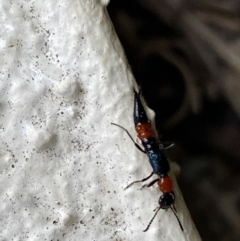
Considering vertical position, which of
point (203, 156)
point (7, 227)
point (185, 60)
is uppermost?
point (185, 60)

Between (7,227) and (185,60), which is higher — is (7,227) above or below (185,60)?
below

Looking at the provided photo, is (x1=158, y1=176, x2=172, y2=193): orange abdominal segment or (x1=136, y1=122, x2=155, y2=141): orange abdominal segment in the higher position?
(x1=136, y1=122, x2=155, y2=141): orange abdominal segment

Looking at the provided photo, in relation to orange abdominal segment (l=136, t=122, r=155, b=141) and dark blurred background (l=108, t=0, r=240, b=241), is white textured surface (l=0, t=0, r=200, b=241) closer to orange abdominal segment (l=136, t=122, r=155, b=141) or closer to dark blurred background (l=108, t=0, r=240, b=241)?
orange abdominal segment (l=136, t=122, r=155, b=141)

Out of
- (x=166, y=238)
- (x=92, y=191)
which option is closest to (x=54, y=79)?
(x=92, y=191)

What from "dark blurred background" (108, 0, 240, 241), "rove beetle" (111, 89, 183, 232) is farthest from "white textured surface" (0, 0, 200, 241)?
"dark blurred background" (108, 0, 240, 241)

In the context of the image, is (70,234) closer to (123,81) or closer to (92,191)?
(92,191)

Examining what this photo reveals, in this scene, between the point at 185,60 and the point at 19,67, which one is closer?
the point at 19,67

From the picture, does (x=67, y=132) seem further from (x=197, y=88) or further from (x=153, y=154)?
(x=197, y=88)

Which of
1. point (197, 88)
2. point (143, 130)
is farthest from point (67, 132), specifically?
point (197, 88)
